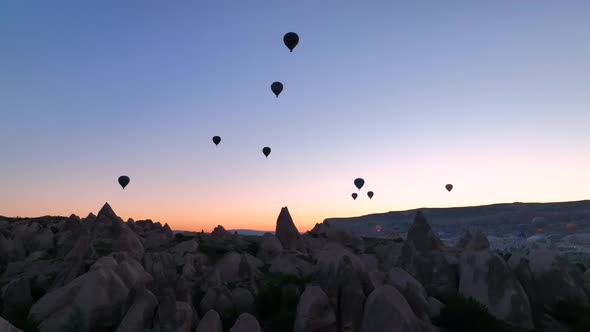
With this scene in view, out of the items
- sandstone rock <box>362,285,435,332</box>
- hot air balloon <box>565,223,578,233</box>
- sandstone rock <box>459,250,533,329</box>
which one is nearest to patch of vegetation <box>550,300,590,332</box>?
sandstone rock <box>459,250,533,329</box>

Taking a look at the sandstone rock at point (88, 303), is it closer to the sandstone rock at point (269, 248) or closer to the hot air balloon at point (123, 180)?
the sandstone rock at point (269, 248)

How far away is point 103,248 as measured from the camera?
944 inches

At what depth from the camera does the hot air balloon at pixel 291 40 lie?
45031 millimetres

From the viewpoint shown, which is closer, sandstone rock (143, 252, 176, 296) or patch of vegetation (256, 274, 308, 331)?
patch of vegetation (256, 274, 308, 331)

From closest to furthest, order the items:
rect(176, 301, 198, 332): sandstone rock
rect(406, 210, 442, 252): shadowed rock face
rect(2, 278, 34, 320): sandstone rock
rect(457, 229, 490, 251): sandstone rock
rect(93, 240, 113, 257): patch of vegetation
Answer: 1. rect(176, 301, 198, 332): sandstone rock
2. rect(2, 278, 34, 320): sandstone rock
3. rect(406, 210, 442, 252): shadowed rock face
4. rect(93, 240, 113, 257): patch of vegetation
5. rect(457, 229, 490, 251): sandstone rock

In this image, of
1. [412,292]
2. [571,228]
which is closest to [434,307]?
[412,292]

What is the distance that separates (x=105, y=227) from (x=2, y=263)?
5.38 meters

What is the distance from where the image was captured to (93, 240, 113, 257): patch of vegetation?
23.3 meters

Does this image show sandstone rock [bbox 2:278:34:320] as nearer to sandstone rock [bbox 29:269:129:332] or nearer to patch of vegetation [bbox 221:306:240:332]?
sandstone rock [bbox 29:269:129:332]

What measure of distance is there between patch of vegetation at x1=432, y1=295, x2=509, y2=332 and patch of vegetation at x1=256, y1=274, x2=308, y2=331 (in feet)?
16.1

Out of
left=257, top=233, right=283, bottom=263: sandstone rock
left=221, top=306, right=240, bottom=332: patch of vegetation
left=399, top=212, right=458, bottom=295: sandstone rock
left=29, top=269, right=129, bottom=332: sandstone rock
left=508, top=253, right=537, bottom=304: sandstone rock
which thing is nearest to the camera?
left=29, top=269, right=129, bottom=332: sandstone rock

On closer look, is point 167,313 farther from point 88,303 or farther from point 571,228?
point 571,228

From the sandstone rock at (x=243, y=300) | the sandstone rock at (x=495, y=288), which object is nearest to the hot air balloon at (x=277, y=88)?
the sandstone rock at (x=495, y=288)

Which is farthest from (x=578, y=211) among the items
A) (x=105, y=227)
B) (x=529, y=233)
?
(x=105, y=227)
